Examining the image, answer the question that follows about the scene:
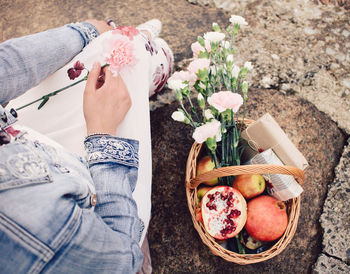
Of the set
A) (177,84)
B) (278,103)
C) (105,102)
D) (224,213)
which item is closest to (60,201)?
(105,102)

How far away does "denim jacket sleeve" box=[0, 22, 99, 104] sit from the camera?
0.86 m

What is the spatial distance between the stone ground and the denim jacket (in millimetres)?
619

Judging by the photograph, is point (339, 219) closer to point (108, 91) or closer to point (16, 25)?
point (108, 91)

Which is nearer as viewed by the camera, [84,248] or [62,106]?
[84,248]

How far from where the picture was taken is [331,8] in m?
1.68

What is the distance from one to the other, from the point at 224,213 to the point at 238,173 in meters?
0.21

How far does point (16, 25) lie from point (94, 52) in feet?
4.30

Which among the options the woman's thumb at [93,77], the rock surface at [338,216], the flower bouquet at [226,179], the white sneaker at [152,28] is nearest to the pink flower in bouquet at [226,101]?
the flower bouquet at [226,179]

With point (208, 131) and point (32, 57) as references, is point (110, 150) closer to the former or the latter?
point (208, 131)

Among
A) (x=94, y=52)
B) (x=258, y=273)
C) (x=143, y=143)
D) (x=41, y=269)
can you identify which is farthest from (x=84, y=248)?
(x=258, y=273)

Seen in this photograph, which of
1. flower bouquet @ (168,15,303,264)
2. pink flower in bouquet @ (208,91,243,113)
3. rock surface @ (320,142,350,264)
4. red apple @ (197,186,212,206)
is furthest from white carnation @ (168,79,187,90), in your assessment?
rock surface @ (320,142,350,264)

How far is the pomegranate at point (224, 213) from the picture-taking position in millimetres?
993

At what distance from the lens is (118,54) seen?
95 cm

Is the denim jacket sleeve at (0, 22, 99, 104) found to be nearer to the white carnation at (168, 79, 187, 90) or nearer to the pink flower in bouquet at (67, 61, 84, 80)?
the pink flower in bouquet at (67, 61, 84, 80)
